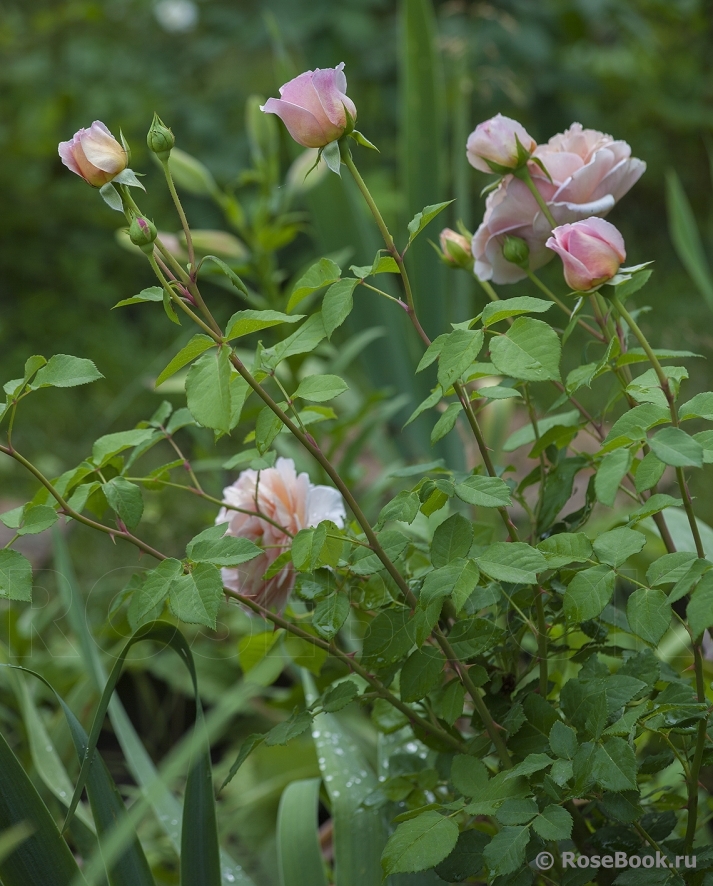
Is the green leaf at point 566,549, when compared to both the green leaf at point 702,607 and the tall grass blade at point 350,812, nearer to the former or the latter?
the green leaf at point 702,607

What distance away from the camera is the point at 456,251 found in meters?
0.46

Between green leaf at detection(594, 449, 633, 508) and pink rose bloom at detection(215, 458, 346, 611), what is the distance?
0.51 ft

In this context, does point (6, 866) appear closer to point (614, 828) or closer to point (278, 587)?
point (278, 587)

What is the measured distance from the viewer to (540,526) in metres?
0.44

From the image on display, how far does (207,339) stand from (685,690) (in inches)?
9.9

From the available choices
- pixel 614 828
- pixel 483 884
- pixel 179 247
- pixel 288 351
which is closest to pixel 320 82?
pixel 288 351

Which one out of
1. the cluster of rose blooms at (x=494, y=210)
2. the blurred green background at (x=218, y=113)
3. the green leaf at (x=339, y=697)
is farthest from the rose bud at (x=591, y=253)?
the blurred green background at (x=218, y=113)

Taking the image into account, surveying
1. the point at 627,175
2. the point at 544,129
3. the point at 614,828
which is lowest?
the point at 544,129

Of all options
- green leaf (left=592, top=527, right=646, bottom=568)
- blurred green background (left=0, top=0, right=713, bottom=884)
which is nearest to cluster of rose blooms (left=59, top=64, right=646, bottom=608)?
green leaf (left=592, top=527, right=646, bottom=568)

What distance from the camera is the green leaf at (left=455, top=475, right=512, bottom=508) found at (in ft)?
1.12

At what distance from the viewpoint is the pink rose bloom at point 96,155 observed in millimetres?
332

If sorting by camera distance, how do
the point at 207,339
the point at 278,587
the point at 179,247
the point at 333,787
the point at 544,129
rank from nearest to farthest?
the point at 207,339, the point at 278,587, the point at 333,787, the point at 179,247, the point at 544,129

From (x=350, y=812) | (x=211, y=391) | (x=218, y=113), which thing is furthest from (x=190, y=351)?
(x=218, y=113)

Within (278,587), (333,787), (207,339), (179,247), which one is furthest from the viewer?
(179,247)
